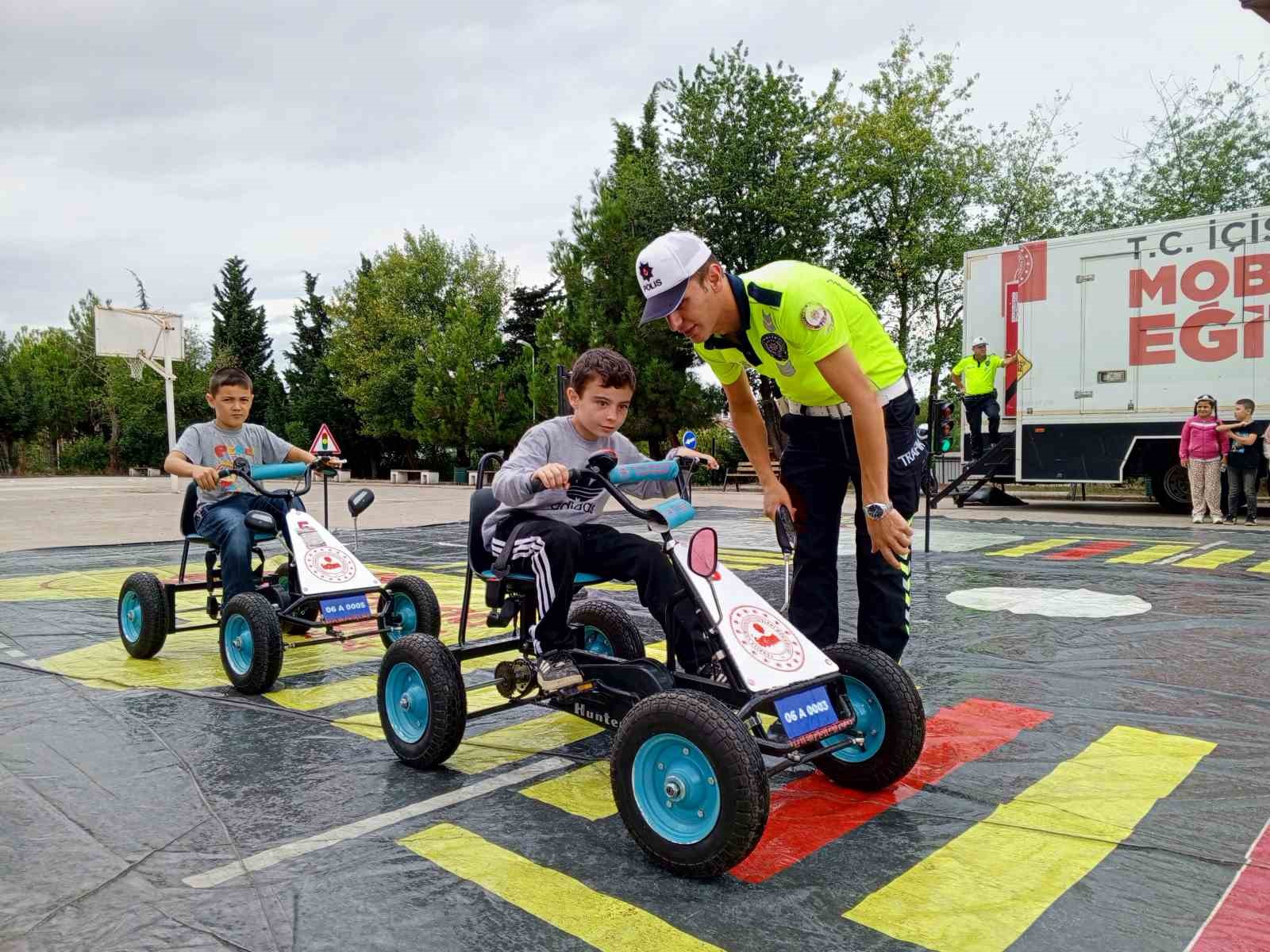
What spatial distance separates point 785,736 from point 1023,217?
90.7 ft

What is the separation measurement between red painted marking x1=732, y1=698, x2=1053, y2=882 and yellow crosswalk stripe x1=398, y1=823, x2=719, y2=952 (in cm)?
33

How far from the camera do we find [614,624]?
3723mm

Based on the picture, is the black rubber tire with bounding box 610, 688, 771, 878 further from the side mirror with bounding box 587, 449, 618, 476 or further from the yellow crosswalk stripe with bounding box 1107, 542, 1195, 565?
the yellow crosswalk stripe with bounding box 1107, 542, 1195, 565

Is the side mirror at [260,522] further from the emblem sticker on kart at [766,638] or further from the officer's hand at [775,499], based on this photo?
the emblem sticker on kart at [766,638]

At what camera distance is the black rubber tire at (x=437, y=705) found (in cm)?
293

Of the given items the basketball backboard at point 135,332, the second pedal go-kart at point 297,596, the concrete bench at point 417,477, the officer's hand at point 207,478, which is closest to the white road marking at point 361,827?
the second pedal go-kart at point 297,596

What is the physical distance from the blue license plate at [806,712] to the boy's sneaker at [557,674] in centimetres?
75

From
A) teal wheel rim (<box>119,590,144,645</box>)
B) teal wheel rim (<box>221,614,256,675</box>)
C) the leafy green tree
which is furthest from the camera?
the leafy green tree

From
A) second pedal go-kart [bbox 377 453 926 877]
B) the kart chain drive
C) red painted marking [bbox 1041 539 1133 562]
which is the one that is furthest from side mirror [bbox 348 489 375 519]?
red painted marking [bbox 1041 539 1133 562]

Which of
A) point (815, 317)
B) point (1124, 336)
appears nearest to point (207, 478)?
point (815, 317)

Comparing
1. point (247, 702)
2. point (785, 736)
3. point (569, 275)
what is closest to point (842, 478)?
point (785, 736)

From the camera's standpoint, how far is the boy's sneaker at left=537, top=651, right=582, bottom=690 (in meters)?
2.92

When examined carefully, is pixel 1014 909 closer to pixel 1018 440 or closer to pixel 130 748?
pixel 130 748

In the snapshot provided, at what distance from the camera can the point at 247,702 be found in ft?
12.8
